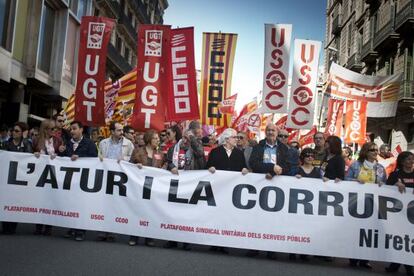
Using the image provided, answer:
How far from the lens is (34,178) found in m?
7.41

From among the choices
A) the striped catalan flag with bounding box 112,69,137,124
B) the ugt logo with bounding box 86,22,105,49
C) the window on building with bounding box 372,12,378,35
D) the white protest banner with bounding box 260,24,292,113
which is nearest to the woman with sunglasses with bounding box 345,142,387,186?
the white protest banner with bounding box 260,24,292,113

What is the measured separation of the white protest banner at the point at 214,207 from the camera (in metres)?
6.74

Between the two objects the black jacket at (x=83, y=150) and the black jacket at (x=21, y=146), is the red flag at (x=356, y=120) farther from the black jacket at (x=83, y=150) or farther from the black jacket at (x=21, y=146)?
the black jacket at (x=21, y=146)

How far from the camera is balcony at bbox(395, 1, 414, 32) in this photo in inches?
897

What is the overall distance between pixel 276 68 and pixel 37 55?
30.7 ft

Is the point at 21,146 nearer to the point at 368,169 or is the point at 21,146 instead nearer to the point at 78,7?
the point at 368,169

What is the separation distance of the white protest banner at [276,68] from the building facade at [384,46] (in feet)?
45.1

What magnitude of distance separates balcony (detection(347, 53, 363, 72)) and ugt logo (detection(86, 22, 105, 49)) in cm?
Answer: 2503

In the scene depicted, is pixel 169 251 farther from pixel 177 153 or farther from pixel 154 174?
pixel 177 153

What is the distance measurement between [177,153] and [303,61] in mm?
4788

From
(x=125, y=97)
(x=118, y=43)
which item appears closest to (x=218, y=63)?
(x=125, y=97)

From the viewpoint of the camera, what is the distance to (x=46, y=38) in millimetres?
18312

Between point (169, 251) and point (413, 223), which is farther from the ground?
point (413, 223)

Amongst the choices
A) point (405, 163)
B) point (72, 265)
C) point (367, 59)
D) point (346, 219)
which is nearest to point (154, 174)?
point (72, 265)
